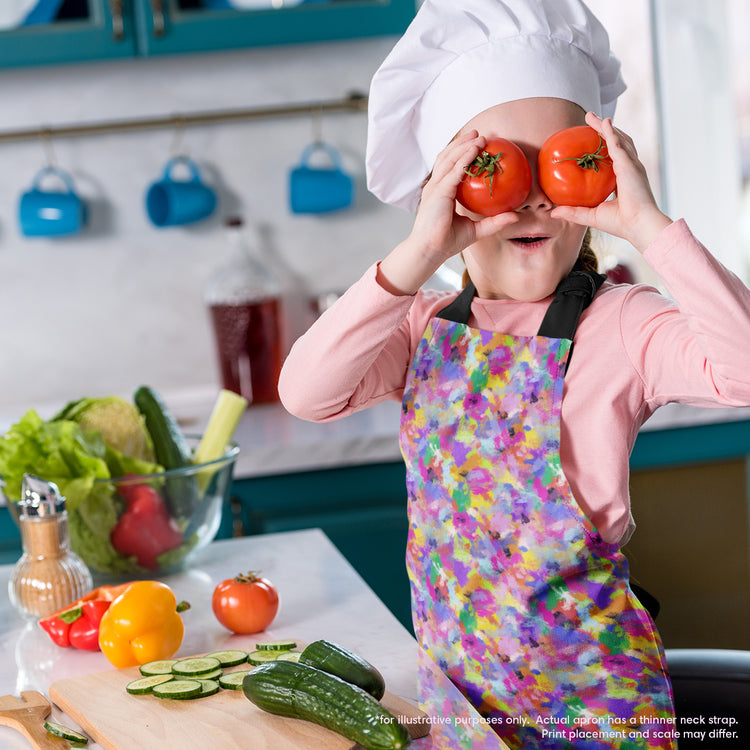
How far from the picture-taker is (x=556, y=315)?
1076mm

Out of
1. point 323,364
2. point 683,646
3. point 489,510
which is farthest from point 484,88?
point 683,646

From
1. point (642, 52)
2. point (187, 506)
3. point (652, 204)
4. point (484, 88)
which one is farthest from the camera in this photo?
point (642, 52)

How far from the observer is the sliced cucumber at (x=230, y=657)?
100 centimetres

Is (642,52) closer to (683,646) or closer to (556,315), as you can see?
(683,646)

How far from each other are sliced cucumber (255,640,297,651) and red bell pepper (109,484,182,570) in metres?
0.33

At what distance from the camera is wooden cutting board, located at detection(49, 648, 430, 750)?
2.75 feet

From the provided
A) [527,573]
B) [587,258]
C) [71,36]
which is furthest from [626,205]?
[71,36]

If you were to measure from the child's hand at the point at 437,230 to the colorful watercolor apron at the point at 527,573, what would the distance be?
126 mm

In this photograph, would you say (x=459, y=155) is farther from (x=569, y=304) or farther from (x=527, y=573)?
(x=527, y=573)

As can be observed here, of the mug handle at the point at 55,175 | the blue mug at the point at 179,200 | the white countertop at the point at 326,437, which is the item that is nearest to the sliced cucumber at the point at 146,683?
the white countertop at the point at 326,437

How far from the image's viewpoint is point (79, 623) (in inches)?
44.2

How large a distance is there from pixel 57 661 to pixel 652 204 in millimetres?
784

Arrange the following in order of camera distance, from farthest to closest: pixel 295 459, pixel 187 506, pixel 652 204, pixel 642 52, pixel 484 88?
pixel 642 52, pixel 295 459, pixel 187 506, pixel 484 88, pixel 652 204

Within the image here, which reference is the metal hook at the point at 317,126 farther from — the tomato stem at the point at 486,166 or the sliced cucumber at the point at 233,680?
the sliced cucumber at the point at 233,680
